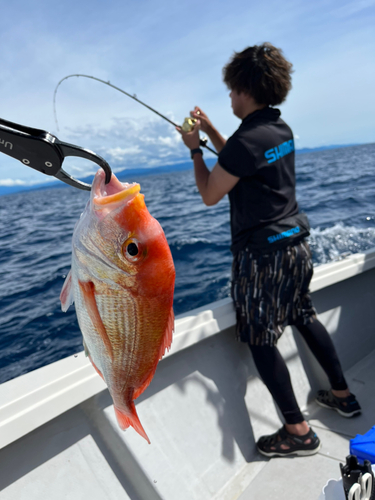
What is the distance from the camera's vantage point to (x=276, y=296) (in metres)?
2.07

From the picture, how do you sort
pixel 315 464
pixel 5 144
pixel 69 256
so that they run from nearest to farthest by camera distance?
pixel 5 144 → pixel 315 464 → pixel 69 256

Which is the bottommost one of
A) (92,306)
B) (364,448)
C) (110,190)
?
(364,448)

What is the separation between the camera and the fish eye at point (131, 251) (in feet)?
2.57

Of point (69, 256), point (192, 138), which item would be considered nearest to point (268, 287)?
point (192, 138)

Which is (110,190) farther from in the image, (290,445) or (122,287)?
(290,445)

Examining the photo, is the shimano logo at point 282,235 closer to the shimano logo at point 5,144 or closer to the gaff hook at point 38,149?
the gaff hook at point 38,149

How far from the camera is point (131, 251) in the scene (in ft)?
2.59

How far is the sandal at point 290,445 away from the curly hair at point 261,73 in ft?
6.30

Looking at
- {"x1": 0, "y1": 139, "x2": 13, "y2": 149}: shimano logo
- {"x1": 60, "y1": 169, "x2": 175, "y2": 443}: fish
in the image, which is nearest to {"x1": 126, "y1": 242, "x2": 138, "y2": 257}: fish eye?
{"x1": 60, "y1": 169, "x2": 175, "y2": 443}: fish

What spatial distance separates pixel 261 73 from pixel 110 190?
5.33 feet

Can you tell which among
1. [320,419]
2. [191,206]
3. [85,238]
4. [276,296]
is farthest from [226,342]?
[191,206]

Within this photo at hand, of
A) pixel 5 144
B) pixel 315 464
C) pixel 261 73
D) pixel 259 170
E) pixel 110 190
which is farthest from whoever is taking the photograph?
pixel 315 464

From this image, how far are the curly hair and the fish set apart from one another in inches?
62.0

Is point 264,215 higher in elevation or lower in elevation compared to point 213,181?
lower
